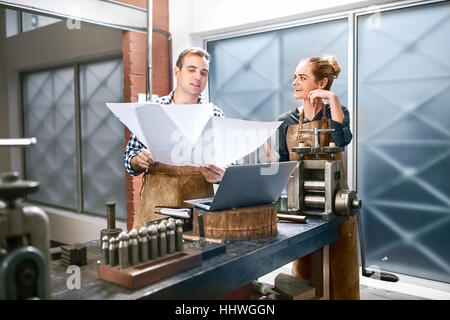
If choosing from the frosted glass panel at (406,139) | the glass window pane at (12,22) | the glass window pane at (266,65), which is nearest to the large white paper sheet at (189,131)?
the glass window pane at (266,65)

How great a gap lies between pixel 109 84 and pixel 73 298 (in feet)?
12.9

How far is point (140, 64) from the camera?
12.8ft

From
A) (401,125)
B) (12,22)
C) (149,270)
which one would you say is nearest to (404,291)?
(401,125)

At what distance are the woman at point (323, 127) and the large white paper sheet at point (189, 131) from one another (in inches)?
35.3

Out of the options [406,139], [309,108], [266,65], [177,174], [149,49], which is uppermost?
[149,49]

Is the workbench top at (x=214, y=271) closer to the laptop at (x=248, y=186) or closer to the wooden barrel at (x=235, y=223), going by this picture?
the wooden barrel at (x=235, y=223)

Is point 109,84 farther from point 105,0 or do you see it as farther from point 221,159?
point 221,159

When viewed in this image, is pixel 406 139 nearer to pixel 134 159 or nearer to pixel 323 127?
pixel 323 127

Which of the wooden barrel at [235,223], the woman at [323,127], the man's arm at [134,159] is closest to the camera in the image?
the wooden barrel at [235,223]

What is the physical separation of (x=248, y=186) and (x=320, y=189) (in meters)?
0.65

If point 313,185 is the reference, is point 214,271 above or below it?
below

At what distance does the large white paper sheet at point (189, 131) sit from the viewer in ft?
4.85

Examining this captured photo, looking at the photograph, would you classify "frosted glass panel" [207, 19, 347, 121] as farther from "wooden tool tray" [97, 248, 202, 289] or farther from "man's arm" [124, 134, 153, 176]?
"wooden tool tray" [97, 248, 202, 289]

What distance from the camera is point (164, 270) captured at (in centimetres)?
118
